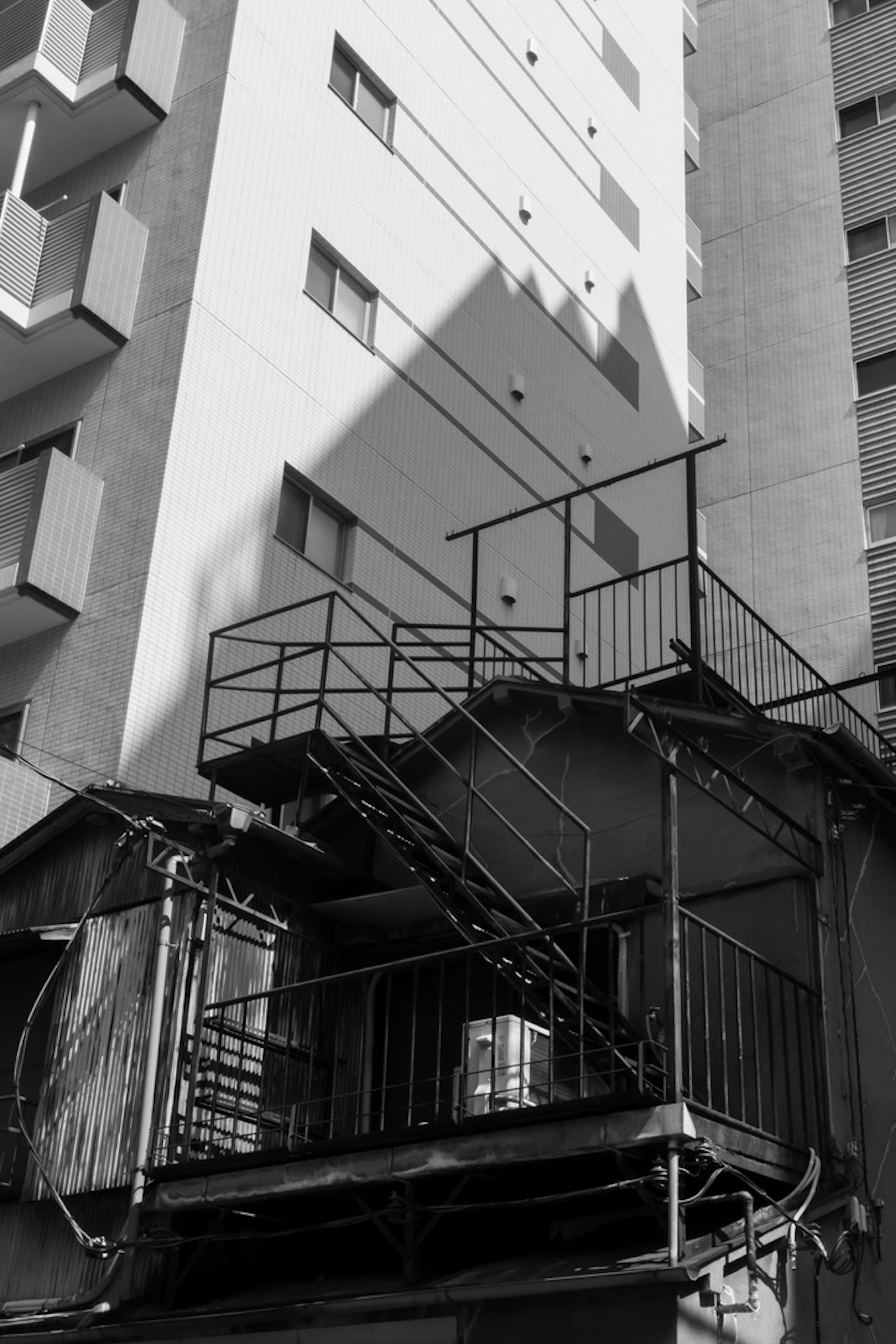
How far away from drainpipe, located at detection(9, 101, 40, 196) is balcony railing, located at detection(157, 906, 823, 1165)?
11.5 metres

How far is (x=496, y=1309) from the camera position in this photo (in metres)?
11.2

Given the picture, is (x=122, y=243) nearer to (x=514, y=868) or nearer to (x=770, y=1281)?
(x=514, y=868)

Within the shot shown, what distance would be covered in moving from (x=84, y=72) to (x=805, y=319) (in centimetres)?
1737

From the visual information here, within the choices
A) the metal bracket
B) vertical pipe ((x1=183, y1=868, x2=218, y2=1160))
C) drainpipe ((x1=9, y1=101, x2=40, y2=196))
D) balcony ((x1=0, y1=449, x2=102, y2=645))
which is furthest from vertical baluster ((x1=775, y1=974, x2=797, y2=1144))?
drainpipe ((x1=9, y1=101, x2=40, y2=196))

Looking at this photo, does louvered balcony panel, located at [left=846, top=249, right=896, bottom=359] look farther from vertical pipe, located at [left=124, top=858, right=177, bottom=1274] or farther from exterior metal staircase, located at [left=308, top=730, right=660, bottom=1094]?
vertical pipe, located at [left=124, top=858, right=177, bottom=1274]

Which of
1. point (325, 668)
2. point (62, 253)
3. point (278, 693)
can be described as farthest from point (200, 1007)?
point (62, 253)

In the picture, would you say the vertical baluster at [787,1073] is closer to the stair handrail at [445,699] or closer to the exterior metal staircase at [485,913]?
the exterior metal staircase at [485,913]

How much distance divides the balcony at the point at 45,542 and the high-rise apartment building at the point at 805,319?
1492 cm

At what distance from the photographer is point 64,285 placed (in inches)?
789

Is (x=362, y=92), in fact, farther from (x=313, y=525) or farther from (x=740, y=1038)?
(x=740, y=1038)

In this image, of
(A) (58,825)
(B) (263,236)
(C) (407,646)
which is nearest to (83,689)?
(A) (58,825)

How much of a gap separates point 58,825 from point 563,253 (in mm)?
16384

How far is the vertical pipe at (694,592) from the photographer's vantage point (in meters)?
14.1

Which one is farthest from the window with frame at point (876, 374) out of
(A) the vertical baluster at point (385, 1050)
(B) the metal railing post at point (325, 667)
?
(A) the vertical baluster at point (385, 1050)
